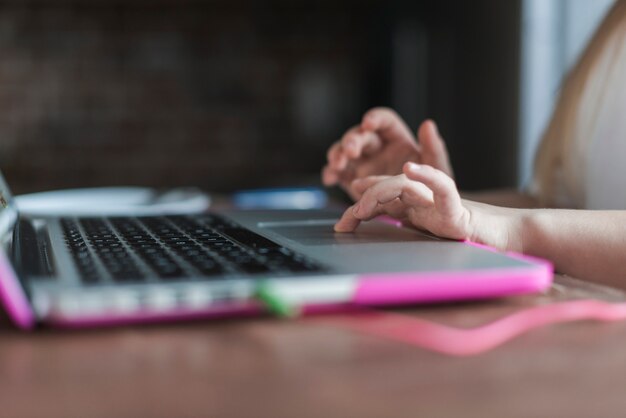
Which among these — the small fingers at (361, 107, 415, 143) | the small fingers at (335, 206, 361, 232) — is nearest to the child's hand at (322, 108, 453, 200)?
the small fingers at (361, 107, 415, 143)

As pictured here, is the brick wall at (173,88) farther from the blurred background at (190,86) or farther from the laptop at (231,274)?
the laptop at (231,274)

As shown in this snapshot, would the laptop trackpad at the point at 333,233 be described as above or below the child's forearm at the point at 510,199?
above

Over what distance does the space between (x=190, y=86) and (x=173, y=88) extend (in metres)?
0.09

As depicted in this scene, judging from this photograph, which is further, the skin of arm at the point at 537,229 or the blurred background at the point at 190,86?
the blurred background at the point at 190,86

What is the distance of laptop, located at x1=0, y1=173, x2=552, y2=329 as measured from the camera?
1.36 ft

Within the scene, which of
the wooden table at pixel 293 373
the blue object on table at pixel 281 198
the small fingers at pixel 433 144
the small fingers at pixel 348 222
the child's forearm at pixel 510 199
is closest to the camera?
the wooden table at pixel 293 373

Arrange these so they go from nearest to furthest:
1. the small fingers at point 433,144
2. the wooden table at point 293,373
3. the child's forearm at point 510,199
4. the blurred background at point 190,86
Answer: the wooden table at point 293,373
the small fingers at point 433,144
the child's forearm at point 510,199
the blurred background at point 190,86

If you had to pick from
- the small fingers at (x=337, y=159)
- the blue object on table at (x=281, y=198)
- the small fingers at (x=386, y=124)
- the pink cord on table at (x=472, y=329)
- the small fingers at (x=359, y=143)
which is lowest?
the blue object on table at (x=281, y=198)

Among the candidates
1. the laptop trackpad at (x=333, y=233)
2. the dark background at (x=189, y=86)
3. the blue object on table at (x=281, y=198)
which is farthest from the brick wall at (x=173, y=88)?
the laptop trackpad at (x=333, y=233)

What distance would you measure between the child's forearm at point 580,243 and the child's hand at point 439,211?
2 cm

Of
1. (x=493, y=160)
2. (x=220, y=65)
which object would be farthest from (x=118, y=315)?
(x=220, y=65)

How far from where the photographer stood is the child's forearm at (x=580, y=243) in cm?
65

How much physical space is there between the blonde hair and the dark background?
244 cm

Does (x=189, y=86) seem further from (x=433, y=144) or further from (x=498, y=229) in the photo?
(x=498, y=229)
